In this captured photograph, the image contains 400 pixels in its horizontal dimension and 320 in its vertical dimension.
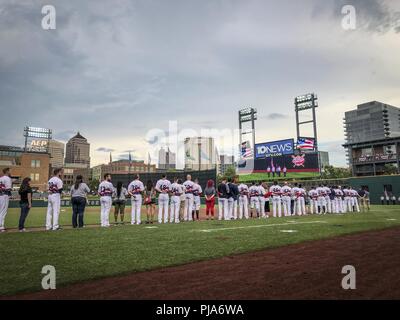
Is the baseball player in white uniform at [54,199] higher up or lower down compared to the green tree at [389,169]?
lower down

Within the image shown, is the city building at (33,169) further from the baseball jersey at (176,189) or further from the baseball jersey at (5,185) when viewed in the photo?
the baseball jersey at (5,185)

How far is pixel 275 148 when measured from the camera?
45406 mm

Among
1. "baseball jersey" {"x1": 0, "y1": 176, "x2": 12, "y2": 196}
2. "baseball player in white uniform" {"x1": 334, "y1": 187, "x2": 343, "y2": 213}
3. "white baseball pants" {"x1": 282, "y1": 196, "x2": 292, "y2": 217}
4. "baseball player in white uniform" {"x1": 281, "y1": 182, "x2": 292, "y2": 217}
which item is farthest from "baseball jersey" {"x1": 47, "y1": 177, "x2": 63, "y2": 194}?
"baseball player in white uniform" {"x1": 334, "y1": 187, "x2": 343, "y2": 213}

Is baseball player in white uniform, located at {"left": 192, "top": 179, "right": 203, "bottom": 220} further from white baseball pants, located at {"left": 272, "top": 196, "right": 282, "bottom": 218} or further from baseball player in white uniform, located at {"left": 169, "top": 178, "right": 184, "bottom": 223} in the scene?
white baseball pants, located at {"left": 272, "top": 196, "right": 282, "bottom": 218}

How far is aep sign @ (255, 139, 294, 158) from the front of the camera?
4400 centimetres

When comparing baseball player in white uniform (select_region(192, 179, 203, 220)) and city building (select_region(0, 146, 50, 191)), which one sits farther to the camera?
city building (select_region(0, 146, 50, 191))

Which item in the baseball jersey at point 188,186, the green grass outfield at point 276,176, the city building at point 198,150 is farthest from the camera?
the city building at point 198,150

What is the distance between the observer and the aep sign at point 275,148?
1732 inches

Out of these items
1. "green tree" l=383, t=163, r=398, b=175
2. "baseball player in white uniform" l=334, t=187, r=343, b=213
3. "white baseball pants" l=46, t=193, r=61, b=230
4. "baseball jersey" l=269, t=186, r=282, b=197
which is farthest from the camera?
"green tree" l=383, t=163, r=398, b=175

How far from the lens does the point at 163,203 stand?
1411cm

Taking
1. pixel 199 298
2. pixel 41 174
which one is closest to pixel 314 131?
pixel 199 298

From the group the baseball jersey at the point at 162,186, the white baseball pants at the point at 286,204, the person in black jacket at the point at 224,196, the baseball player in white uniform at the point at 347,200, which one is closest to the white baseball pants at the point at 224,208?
the person in black jacket at the point at 224,196

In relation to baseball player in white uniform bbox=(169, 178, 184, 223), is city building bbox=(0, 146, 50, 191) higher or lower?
higher
